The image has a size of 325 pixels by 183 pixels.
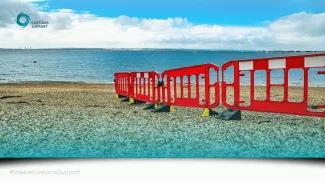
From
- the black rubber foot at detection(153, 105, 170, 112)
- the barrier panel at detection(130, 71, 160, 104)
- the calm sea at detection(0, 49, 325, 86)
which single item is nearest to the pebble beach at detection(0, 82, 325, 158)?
the black rubber foot at detection(153, 105, 170, 112)

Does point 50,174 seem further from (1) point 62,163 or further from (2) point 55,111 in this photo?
(2) point 55,111

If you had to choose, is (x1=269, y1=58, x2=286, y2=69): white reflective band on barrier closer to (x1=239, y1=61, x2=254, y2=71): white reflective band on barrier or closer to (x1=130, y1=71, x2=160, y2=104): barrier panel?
(x1=239, y1=61, x2=254, y2=71): white reflective band on barrier

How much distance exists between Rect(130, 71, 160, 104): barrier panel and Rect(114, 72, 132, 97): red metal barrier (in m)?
0.37

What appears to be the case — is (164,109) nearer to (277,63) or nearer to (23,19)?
(277,63)

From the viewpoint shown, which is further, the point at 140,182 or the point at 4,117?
the point at 4,117

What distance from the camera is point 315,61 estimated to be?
7871 millimetres

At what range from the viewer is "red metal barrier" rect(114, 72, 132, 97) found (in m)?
14.3

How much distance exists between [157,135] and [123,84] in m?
7.50

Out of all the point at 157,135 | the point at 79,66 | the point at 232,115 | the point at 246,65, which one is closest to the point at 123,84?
the point at 232,115

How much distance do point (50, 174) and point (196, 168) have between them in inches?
78.2

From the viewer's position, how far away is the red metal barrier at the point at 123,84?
1430 cm

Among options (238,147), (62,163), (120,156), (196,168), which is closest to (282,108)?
(238,147)

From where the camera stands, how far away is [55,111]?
38.0 feet

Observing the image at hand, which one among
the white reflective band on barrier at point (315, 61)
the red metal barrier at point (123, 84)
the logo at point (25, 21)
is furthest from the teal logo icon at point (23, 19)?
the red metal barrier at point (123, 84)
